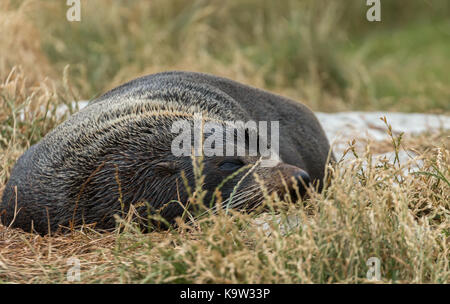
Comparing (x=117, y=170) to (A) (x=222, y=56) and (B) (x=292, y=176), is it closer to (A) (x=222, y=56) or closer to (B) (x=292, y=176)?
(B) (x=292, y=176)

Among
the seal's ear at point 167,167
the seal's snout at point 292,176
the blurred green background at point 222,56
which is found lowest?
the seal's snout at point 292,176

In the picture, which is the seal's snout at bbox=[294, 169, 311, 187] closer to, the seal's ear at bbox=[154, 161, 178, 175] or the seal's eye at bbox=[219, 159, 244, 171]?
the seal's eye at bbox=[219, 159, 244, 171]

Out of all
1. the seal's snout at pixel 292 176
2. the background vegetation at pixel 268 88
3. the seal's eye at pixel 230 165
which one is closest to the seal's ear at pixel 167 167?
the seal's eye at pixel 230 165

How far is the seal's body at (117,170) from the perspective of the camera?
12.2 feet

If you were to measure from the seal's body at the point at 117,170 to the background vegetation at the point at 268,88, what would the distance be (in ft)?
0.58

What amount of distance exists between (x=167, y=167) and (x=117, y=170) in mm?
301

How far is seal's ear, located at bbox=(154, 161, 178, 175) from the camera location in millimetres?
3734

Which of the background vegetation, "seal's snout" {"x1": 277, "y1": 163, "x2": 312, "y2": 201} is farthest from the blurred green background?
"seal's snout" {"x1": 277, "y1": 163, "x2": 312, "y2": 201}

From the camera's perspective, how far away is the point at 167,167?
147 inches

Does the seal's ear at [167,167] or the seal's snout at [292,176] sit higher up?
the seal's ear at [167,167]

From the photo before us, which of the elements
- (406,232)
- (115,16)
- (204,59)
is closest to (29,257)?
(406,232)

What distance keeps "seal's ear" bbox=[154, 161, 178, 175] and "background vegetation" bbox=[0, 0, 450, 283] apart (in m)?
0.41

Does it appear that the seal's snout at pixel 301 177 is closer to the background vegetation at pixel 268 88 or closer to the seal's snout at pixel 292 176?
the seal's snout at pixel 292 176
